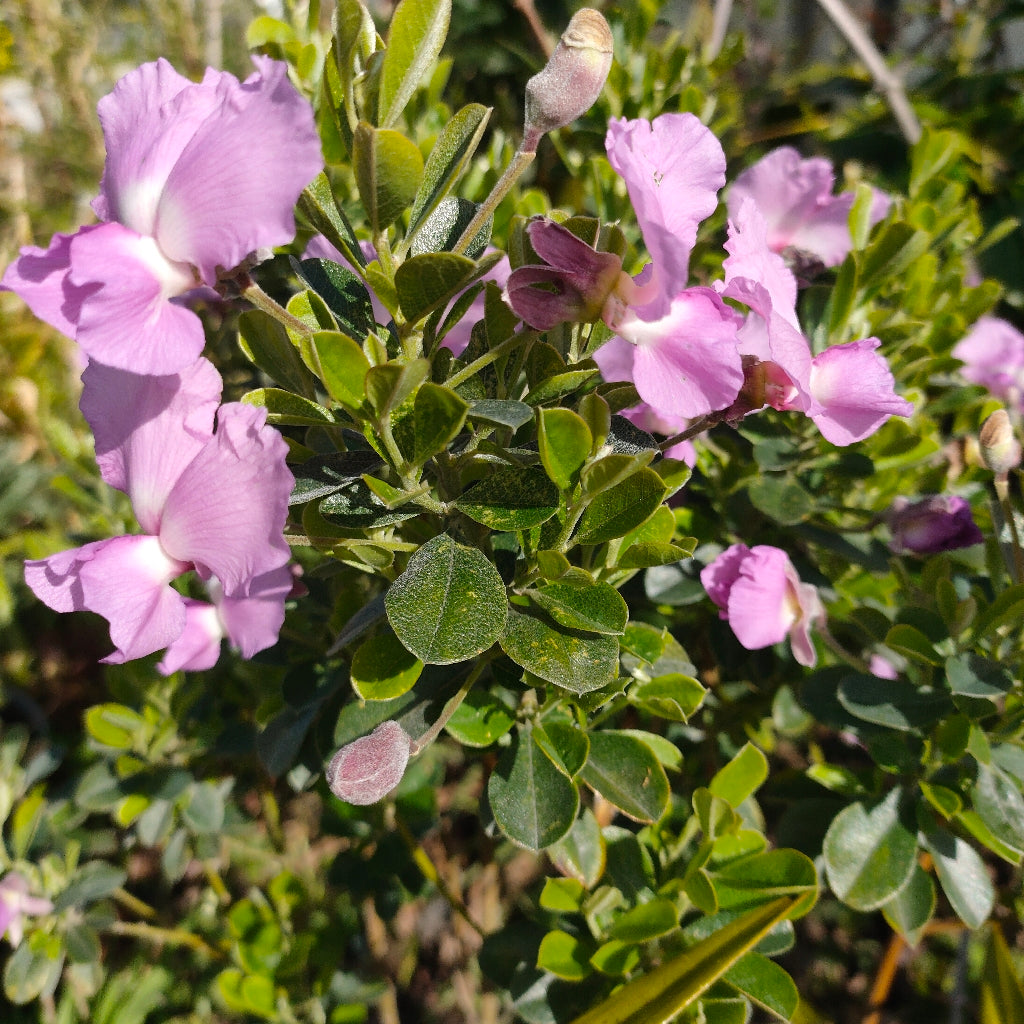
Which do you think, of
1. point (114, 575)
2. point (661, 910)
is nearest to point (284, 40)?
point (114, 575)

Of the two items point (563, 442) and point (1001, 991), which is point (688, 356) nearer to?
point (563, 442)

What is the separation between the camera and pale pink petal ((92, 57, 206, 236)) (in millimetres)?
486

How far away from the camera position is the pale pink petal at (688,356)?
48 cm

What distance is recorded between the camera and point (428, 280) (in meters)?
0.46

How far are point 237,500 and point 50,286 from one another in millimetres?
171

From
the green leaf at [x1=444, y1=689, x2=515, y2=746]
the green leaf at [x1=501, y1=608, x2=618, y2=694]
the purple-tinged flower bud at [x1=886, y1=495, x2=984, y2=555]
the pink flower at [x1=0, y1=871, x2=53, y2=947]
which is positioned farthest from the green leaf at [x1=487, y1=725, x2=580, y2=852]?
the pink flower at [x1=0, y1=871, x2=53, y2=947]

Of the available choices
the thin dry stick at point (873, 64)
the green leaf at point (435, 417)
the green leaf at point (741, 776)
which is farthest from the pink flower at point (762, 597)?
the thin dry stick at point (873, 64)

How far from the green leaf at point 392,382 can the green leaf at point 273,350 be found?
0.09 metres

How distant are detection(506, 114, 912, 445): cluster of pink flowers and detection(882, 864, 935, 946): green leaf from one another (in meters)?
0.50

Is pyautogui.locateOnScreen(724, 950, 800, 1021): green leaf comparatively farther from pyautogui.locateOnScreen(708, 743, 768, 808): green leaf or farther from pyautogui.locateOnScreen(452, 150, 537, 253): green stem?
pyautogui.locateOnScreen(452, 150, 537, 253): green stem

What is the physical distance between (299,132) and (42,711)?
5.51 feet

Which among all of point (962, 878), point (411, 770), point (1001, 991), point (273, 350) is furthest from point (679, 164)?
point (1001, 991)

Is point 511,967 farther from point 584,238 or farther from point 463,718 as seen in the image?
point 584,238

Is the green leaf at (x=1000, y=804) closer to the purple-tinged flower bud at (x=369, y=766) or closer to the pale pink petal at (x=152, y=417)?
the purple-tinged flower bud at (x=369, y=766)
